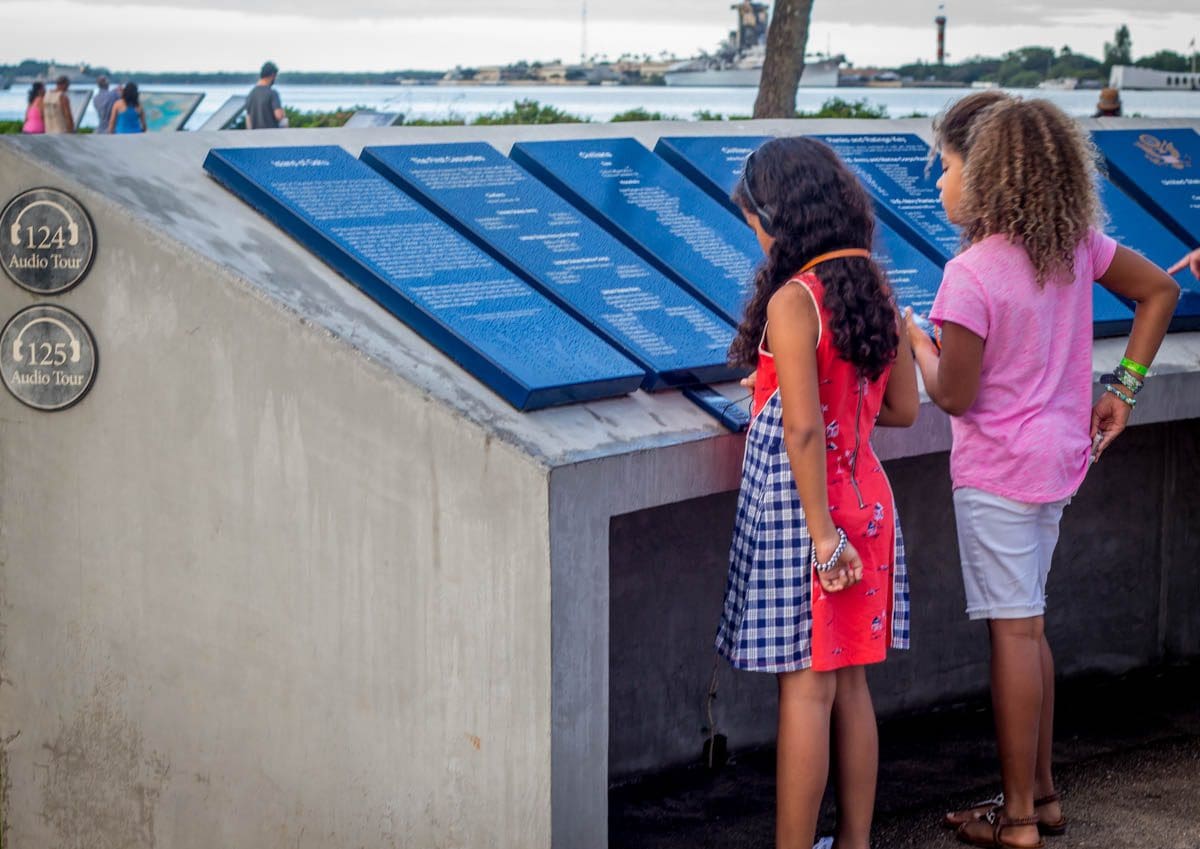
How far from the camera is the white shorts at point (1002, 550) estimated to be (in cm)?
339

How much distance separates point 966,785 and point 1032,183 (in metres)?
1.82

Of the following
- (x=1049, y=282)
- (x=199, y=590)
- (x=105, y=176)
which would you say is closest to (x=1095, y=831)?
(x=1049, y=282)

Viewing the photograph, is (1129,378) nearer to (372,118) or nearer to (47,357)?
(47,357)

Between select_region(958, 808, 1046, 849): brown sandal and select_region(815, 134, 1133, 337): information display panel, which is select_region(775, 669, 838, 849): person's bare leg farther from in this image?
select_region(815, 134, 1133, 337): information display panel

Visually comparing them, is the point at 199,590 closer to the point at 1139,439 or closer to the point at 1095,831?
the point at 1095,831

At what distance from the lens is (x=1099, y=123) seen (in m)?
5.73

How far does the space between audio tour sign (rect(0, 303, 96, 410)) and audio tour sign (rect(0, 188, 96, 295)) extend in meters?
0.07

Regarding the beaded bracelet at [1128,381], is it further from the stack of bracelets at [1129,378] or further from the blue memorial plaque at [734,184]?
the blue memorial plaque at [734,184]

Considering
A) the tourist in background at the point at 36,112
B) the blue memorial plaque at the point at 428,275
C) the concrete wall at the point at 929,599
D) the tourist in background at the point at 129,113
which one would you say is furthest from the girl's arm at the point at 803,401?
the tourist in background at the point at 36,112

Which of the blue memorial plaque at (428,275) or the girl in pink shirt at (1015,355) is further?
the girl in pink shirt at (1015,355)

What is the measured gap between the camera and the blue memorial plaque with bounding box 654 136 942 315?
414 centimetres

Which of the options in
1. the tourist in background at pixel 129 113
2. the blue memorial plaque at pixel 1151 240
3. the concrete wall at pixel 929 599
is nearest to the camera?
the concrete wall at pixel 929 599

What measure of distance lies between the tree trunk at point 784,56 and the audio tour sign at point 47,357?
8.95 m

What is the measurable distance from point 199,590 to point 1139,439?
3.24m
